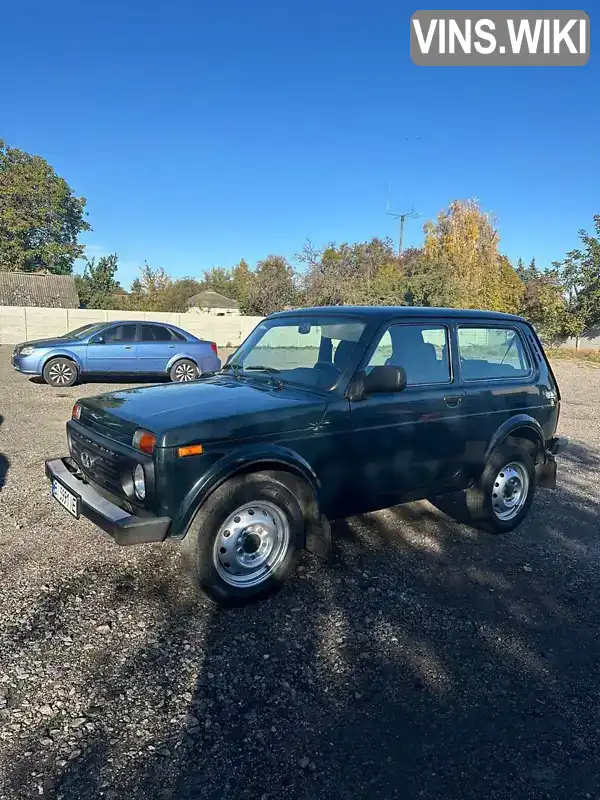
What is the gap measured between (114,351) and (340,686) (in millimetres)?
11168

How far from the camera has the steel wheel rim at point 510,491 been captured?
484 centimetres

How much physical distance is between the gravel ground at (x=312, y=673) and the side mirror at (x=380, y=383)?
4.42 feet

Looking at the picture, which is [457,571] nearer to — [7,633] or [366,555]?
[366,555]

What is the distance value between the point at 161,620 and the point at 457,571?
2206 millimetres

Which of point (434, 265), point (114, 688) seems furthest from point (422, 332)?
point (434, 265)

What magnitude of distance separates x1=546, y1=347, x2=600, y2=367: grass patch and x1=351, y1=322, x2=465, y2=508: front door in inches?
928

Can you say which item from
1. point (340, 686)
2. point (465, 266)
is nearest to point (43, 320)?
point (340, 686)

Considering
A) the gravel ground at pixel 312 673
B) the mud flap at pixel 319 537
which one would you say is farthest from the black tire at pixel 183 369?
the mud flap at pixel 319 537

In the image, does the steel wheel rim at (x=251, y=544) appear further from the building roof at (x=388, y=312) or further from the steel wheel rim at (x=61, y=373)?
the steel wheel rim at (x=61, y=373)

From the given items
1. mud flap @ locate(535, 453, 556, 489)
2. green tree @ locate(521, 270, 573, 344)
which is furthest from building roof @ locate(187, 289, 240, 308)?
mud flap @ locate(535, 453, 556, 489)

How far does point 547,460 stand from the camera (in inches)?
204

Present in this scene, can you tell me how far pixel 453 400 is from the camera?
4383 millimetres

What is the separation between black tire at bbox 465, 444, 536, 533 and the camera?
470cm

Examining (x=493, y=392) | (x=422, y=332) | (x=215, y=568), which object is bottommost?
(x=215, y=568)
